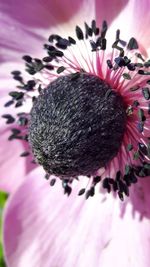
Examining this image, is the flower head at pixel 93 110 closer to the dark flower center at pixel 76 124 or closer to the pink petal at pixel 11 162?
the dark flower center at pixel 76 124

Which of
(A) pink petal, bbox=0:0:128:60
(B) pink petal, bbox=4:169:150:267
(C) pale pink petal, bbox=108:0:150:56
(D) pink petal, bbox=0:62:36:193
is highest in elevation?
(A) pink petal, bbox=0:0:128:60

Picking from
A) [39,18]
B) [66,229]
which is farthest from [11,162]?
[39,18]

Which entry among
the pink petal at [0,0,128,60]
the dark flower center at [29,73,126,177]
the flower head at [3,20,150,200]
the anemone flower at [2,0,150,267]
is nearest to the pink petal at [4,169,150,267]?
the anemone flower at [2,0,150,267]

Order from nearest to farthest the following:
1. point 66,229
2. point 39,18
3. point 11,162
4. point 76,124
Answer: point 76,124 → point 39,18 → point 66,229 → point 11,162

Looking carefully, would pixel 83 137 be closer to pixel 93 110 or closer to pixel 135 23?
pixel 93 110

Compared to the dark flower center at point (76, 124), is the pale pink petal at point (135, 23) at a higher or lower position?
higher

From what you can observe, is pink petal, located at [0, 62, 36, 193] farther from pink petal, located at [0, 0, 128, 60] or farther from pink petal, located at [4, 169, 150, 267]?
pink petal, located at [0, 0, 128, 60]

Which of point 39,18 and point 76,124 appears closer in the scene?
point 76,124

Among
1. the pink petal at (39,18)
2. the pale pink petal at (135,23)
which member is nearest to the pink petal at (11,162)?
the pink petal at (39,18)

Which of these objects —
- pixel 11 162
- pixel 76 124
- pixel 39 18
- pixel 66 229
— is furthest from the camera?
pixel 11 162
